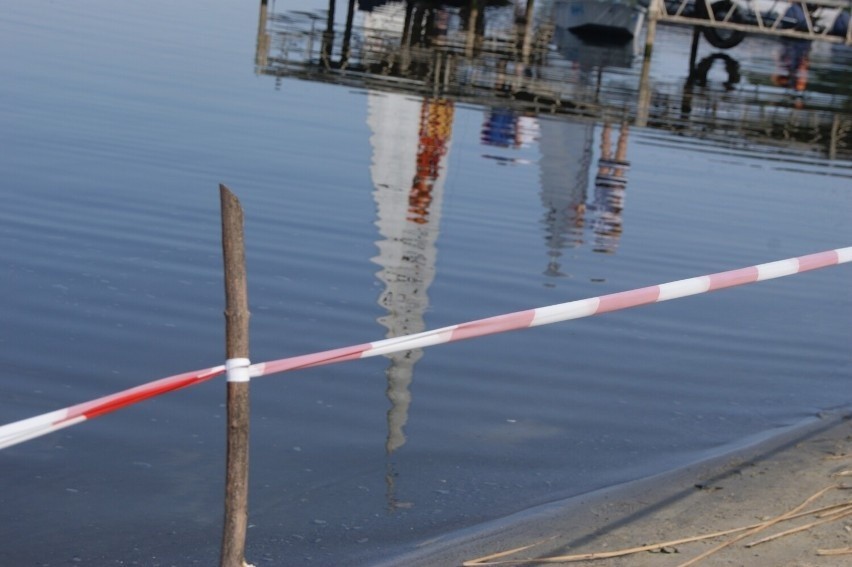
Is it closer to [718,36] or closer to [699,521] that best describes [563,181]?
[699,521]

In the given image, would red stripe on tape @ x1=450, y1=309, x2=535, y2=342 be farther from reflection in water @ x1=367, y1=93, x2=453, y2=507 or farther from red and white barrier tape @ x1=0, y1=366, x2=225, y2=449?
reflection in water @ x1=367, y1=93, x2=453, y2=507

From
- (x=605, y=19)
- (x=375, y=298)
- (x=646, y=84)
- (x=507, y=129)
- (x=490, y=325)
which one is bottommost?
(x=375, y=298)

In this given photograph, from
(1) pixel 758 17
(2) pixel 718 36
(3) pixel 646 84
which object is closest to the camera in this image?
(3) pixel 646 84

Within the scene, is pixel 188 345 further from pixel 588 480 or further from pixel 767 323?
pixel 767 323

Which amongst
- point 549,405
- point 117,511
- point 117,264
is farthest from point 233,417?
point 117,264

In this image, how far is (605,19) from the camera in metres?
47.1

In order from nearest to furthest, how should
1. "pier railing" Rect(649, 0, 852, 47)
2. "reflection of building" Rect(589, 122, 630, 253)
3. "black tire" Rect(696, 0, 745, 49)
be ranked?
1. "reflection of building" Rect(589, 122, 630, 253)
2. "pier railing" Rect(649, 0, 852, 47)
3. "black tire" Rect(696, 0, 745, 49)

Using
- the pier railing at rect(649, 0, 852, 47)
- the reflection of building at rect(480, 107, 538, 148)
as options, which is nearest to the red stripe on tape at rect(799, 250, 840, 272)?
the reflection of building at rect(480, 107, 538, 148)

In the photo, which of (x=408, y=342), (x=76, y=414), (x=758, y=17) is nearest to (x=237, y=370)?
(x=76, y=414)

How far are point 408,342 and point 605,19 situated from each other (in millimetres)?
43480

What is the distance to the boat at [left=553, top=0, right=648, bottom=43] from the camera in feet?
154

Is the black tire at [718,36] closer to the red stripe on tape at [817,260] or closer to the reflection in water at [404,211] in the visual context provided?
the reflection in water at [404,211]

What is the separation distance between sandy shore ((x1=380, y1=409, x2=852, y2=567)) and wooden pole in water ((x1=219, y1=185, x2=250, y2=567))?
136 cm

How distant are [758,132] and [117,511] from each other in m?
19.9
